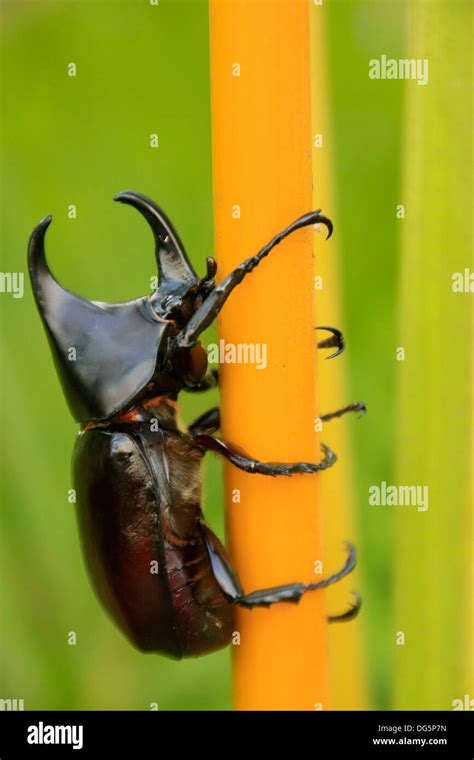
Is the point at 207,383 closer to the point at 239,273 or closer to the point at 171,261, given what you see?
the point at 171,261

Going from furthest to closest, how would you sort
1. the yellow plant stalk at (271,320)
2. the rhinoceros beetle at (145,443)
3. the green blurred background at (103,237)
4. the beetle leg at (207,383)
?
the green blurred background at (103,237)
the beetle leg at (207,383)
the rhinoceros beetle at (145,443)
the yellow plant stalk at (271,320)

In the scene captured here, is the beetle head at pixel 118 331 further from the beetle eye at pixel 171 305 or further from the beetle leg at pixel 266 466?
the beetle leg at pixel 266 466

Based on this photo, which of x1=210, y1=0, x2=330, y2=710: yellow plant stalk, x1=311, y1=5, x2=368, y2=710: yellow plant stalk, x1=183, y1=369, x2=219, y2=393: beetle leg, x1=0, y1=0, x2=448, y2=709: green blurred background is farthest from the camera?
x1=0, y1=0, x2=448, y2=709: green blurred background

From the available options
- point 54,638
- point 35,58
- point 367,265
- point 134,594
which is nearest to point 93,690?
point 54,638

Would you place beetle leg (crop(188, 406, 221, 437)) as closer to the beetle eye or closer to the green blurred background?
the beetle eye

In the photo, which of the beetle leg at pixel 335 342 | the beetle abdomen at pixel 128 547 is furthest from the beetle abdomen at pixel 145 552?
the beetle leg at pixel 335 342

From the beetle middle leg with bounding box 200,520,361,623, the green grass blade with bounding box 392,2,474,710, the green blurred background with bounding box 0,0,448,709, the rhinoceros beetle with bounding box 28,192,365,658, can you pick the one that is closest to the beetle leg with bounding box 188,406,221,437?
the rhinoceros beetle with bounding box 28,192,365,658

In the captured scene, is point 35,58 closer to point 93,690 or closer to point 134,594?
point 134,594
